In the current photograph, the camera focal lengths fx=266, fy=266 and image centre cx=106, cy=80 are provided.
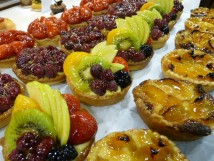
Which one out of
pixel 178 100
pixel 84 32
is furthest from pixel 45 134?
pixel 84 32

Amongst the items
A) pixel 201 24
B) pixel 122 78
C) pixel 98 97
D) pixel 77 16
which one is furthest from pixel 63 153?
pixel 201 24

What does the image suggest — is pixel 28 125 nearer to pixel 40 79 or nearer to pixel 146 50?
pixel 40 79

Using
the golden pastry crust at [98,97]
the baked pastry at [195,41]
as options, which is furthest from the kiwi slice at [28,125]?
the baked pastry at [195,41]

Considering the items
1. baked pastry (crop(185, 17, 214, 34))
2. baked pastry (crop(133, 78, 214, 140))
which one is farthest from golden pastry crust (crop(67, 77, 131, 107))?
baked pastry (crop(185, 17, 214, 34))

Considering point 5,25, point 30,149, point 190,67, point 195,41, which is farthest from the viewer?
point 5,25

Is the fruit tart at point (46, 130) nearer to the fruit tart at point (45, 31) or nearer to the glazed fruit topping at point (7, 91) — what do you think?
the glazed fruit topping at point (7, 91)

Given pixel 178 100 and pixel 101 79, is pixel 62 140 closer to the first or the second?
pixel 101 79
